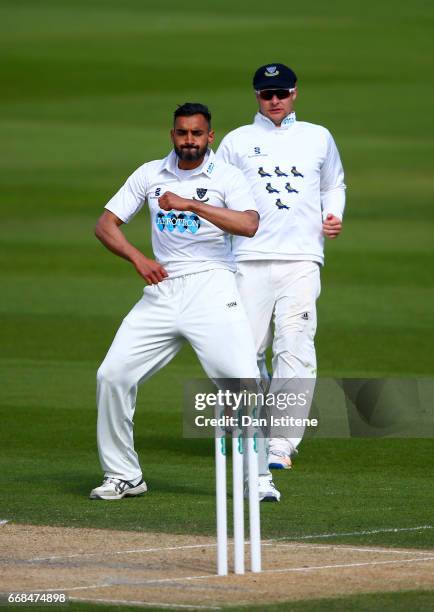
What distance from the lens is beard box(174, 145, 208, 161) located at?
8.55 meters

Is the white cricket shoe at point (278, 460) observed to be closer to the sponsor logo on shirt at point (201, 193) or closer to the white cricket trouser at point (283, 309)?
the white cricket trouser at point (283, 309)

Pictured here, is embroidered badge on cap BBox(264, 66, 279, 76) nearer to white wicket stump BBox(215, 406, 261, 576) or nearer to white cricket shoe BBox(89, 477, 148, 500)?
white cricket shoe BBox(89, 477, 148, 500)

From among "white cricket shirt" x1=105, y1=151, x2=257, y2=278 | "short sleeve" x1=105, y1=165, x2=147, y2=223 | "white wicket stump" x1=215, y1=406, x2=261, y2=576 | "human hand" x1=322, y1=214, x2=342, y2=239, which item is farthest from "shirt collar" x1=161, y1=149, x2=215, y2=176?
"white wicket stump" x1=215, y1=406, x2=261, y2=576

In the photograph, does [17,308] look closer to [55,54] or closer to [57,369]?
[57,369]

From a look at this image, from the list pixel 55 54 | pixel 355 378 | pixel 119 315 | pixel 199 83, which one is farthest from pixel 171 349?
pixel 55 54

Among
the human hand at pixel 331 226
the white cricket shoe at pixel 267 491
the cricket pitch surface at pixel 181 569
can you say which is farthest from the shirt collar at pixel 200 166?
the cricket pitch surface at pixel 181 569

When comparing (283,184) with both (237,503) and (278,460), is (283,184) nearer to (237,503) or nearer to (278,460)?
(278,460)

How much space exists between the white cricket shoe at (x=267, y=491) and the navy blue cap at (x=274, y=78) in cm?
257

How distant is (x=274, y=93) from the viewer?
9.97 m

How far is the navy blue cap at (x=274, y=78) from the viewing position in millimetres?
9836

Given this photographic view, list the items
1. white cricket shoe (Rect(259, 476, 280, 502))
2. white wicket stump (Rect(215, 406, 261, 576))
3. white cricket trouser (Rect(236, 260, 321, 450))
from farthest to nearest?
1. white cricket trouser (Rect(236, 260, 321, 450))
2. white cricket shoe (Rect(259, 476, 280, 502))
3. white wicket stump (Rect(215, 406, 261, 576))

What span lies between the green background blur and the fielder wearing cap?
0.74m

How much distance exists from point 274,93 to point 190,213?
5.70ft

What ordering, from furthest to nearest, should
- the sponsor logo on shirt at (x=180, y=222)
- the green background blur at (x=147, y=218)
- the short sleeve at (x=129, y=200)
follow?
the green background blur at (x=147, y=218), the short sleeve at (x=129, y=200), the sponsor logo on shirt at (x=180, y=222)
